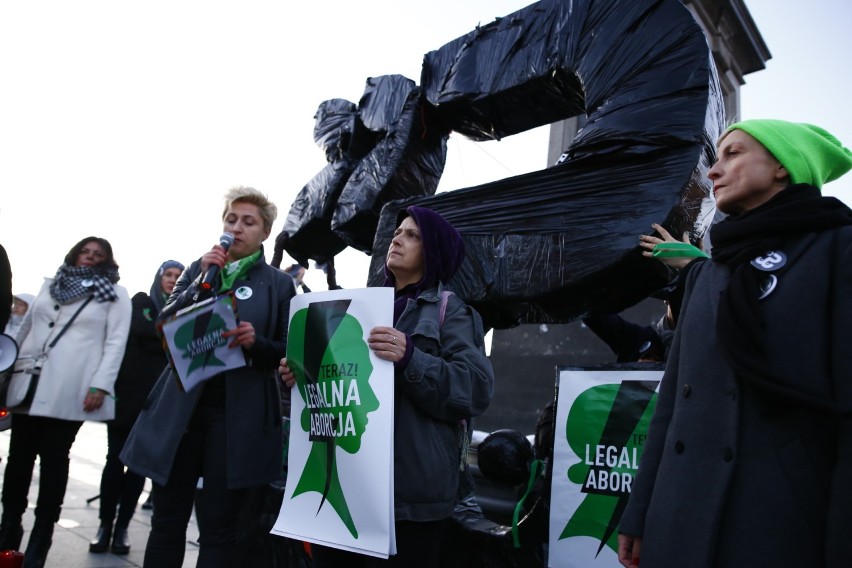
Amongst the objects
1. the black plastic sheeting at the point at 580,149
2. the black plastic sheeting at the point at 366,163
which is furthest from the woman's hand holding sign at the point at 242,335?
the black plastic sheeting at the point at 366,163

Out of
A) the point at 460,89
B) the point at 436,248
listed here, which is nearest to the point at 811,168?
the point at 436,248

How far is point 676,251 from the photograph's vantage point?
7.79ft

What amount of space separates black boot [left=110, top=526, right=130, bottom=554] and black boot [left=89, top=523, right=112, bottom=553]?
0.16 feet

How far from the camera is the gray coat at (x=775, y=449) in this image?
4.14ft

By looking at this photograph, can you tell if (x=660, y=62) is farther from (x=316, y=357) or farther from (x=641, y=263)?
(x=316, y=357)

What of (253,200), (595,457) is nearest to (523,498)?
→ (595,457)

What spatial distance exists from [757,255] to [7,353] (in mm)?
3297

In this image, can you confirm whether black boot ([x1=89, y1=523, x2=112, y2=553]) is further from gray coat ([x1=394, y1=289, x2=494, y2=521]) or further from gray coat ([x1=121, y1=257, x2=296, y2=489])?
gray coat ([x1=394, y1=289, x2=494, y2=521])

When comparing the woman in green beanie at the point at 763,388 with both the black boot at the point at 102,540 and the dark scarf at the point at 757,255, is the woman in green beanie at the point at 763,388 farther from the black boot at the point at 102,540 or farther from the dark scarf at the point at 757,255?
the black boot at the point at 102,540

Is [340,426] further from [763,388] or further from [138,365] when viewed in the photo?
[138,365]

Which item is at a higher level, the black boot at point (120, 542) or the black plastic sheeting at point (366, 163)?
the black plastic sheeting at point (366, 163)

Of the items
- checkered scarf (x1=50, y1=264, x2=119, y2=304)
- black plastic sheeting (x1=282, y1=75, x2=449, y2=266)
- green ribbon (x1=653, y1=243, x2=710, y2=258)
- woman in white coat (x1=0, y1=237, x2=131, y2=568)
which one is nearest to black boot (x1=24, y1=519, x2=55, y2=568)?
woman in white coat (x1=0, y1=237, x2=131, y2=568)

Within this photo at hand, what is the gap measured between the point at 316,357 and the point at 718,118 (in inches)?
73.3

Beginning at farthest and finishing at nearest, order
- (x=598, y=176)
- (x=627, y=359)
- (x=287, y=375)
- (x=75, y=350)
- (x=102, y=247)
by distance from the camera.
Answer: (x=102, y=247) → (x=75, y=350) → (x=627, y=359) → (x=598, y=176) → (x=287, y=375)
